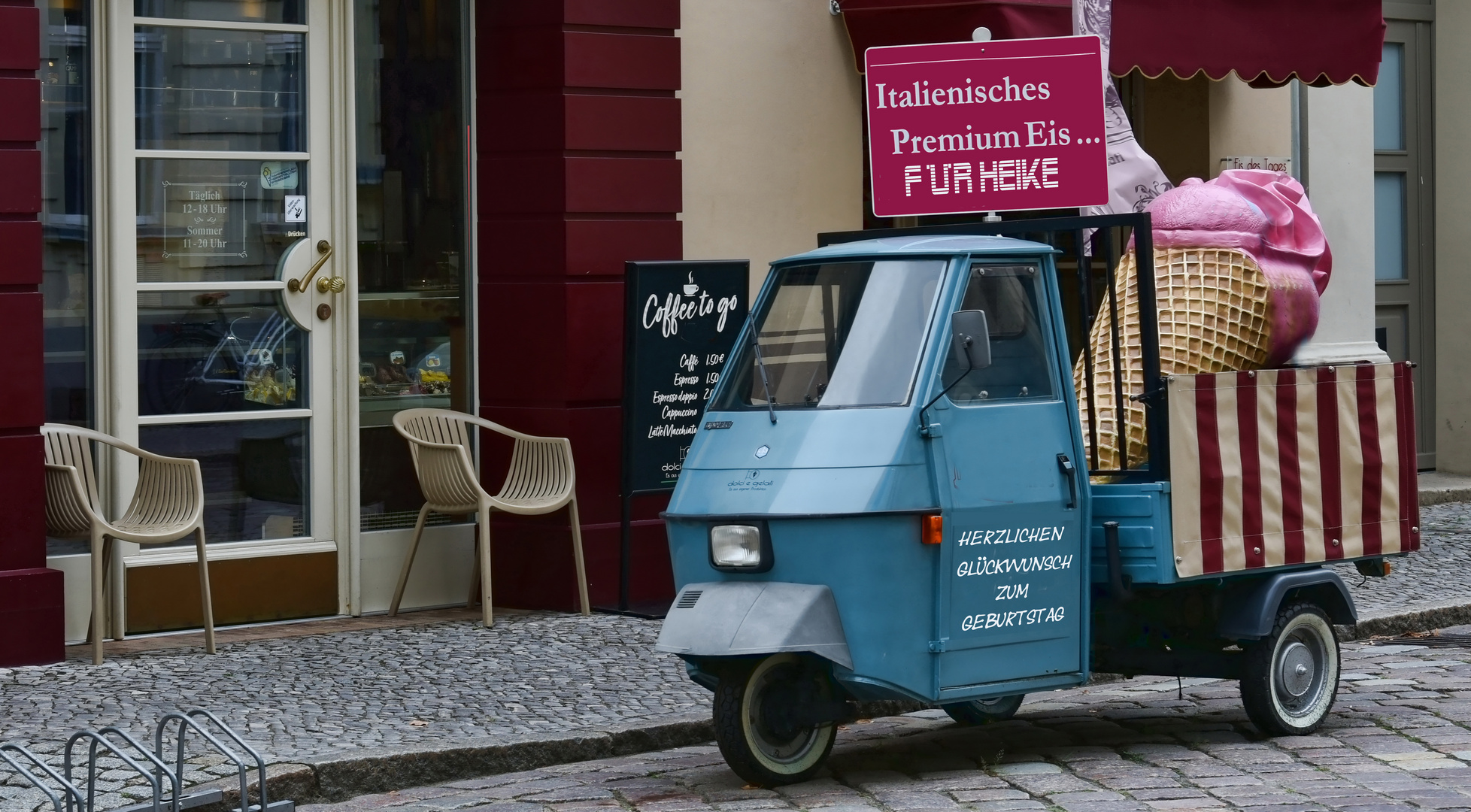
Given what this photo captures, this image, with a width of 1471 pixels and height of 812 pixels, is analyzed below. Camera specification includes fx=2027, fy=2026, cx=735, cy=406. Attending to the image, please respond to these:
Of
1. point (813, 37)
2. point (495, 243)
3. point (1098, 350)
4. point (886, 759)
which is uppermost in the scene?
point (813, 37)

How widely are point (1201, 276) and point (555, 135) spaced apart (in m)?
3.67

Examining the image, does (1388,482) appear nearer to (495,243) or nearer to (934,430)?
(934,430)

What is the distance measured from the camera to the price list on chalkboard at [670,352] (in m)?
9.52

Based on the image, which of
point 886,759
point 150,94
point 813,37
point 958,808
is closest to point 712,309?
point 813,37

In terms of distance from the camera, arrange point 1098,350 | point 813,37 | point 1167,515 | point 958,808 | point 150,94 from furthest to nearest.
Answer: point 813,37 → point 150,94 → point 1098,350 → point 1167,515 → point 958,808

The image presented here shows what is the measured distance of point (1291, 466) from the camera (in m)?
7.05

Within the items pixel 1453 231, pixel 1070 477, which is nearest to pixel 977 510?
pixel 1070 477

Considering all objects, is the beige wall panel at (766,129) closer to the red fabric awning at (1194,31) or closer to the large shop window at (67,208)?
the red fabric awning at (1194,31)

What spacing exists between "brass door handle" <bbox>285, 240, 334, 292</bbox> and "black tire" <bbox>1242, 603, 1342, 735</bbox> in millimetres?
4773

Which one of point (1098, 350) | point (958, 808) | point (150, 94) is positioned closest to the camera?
point (958, 808)

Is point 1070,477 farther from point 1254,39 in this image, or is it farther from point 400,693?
point 1254,39

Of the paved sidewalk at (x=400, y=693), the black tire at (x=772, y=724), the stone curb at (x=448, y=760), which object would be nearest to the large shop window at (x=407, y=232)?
the paved sidewalk at (x=400, y=693)

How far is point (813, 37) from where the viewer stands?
35.7 ft

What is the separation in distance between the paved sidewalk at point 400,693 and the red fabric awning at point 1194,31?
3.25 metres
